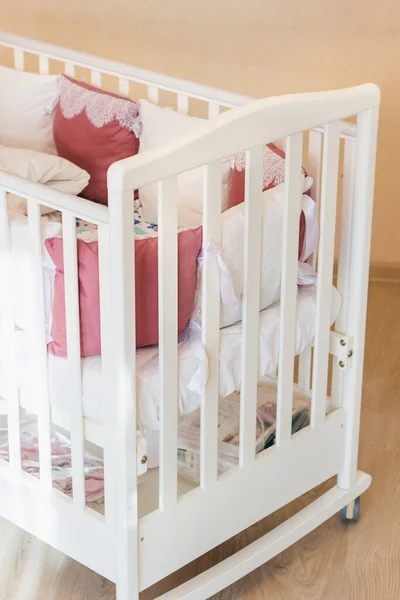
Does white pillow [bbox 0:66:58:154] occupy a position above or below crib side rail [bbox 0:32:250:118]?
below

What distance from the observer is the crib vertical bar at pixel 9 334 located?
152 centimetres

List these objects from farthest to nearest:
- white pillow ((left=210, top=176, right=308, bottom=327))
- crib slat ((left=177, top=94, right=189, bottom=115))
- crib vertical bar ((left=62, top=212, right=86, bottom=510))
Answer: crib slat ((left=177, top=94, right=189, bottom=115))
white pillow ((left=210, top=176, right=308, bottom=327))
crib vertical bar ((left=62, top=212, right=86, bottom=510))

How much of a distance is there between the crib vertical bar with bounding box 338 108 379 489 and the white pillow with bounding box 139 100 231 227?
316mm

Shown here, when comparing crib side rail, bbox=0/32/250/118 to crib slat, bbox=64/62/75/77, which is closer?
crib side rail, bbox=0/32/250/118

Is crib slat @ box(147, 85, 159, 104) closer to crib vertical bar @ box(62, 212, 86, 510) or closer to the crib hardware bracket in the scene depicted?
the crib hardware bracket

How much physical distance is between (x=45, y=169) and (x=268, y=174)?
0.63 meters

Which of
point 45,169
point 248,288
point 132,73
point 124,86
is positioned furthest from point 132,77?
point 248,288

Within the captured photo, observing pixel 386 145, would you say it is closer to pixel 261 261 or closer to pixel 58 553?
pixel 261 261

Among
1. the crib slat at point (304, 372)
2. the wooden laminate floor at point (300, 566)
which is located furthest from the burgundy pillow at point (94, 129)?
the wooden laminate floor at point (300, 566)

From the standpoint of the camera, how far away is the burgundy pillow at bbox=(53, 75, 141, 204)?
2.24 metres

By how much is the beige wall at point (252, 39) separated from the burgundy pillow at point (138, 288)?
172 centimetres

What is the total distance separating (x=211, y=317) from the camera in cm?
150

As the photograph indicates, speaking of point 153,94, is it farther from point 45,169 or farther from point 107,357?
point 107,357

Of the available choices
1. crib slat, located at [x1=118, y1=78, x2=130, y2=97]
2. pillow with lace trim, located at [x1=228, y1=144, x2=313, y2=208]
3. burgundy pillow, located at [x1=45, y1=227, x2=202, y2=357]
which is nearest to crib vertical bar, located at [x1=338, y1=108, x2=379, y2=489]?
pillow with lace trim, located at [x1=228, y1=144, x2=313, y2=208]
